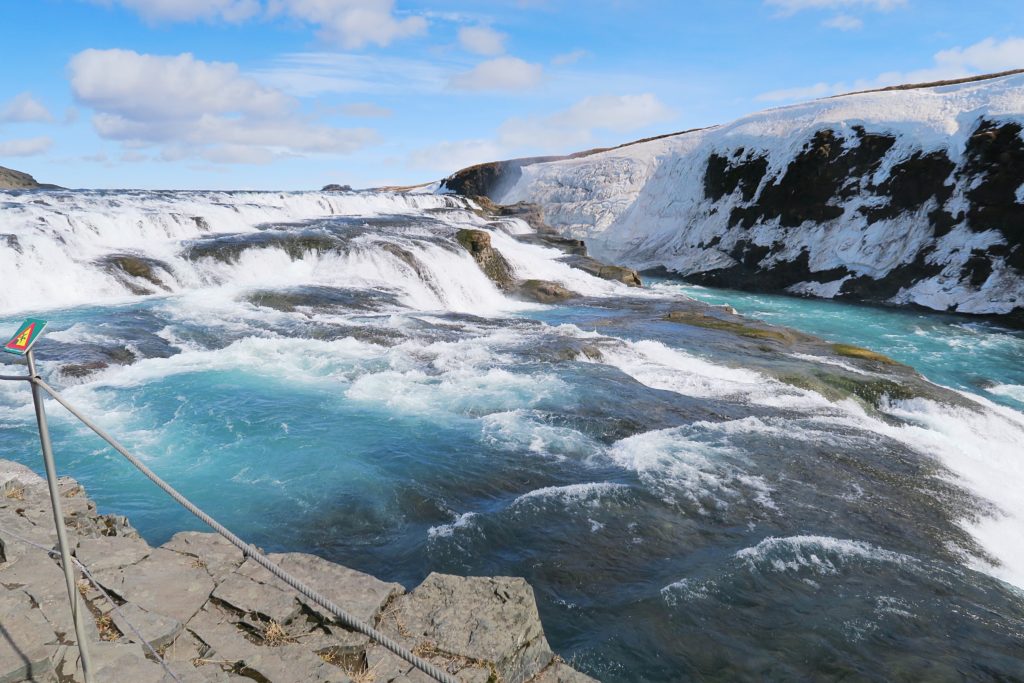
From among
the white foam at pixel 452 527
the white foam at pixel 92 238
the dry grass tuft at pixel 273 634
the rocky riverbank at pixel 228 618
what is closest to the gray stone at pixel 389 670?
the rocky riverbank at pixel 228 618

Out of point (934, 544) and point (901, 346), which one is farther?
point (901, 346)

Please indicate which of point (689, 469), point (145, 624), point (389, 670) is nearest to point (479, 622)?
point (389, 670)

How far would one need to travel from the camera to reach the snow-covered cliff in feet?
87.5

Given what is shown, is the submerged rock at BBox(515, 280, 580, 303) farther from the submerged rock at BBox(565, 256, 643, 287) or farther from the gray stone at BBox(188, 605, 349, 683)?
the gray stone at BBox(188, 605, 349, 683)

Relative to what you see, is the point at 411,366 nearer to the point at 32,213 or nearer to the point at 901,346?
the point at 901,346

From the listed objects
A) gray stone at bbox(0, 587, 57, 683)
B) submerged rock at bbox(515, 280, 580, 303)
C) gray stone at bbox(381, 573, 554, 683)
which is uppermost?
gray stone at bbox(0, 587, 57, 683)

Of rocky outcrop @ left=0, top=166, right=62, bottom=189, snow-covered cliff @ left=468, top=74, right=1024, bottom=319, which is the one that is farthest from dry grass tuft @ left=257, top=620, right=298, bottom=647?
rocky outcrop @ left=0, top=166, right=62, bottom=189

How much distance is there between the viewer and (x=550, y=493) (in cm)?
805

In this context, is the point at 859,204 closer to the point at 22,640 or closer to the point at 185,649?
the point at 185,649

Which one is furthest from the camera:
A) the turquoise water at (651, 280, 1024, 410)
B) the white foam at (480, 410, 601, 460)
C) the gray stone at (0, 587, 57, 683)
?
the turquoise water at (651, 280, 1024, 410)

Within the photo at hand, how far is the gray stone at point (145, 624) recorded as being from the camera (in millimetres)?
3918

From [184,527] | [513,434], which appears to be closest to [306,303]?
[513,434]

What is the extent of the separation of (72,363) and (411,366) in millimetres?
6483

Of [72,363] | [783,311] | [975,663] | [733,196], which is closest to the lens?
[975,663]
